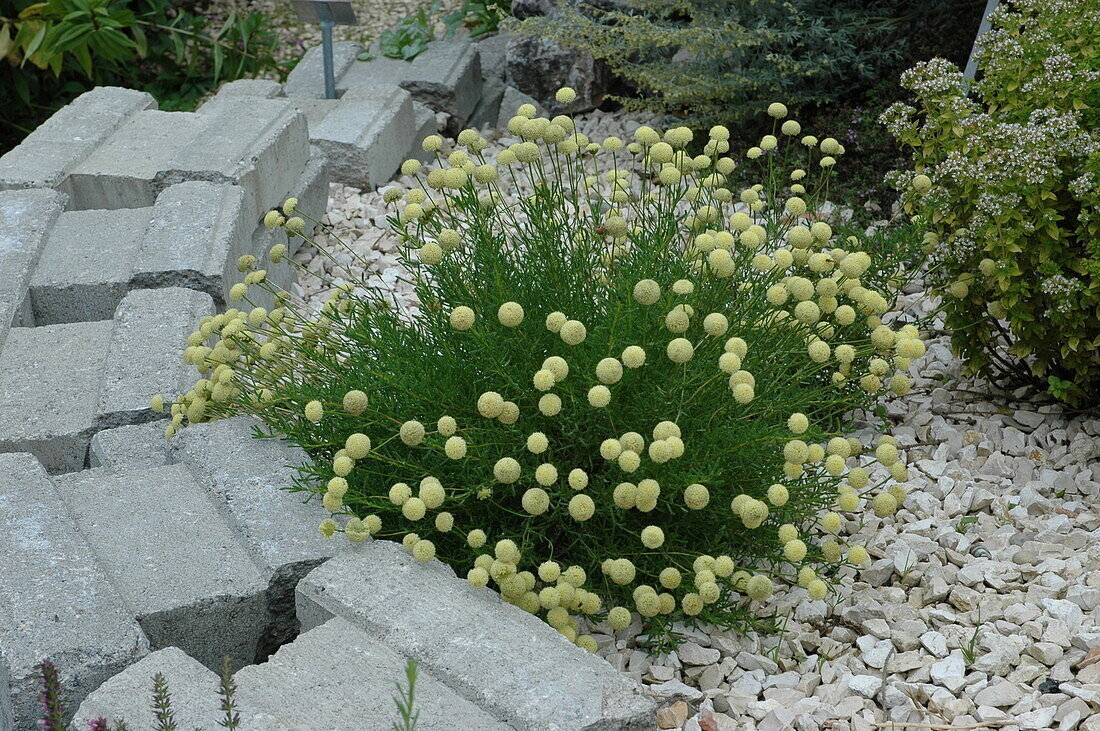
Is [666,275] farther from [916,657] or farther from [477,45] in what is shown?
[477,45]

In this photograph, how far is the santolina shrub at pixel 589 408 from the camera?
6.80 feet

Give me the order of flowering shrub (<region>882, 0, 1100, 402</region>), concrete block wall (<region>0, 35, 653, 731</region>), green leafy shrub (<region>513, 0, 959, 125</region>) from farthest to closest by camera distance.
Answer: green leafy shrub (<region>513, 0, 959, 125</region>) < flowering shrub (<region>882, 0, 1100, 402</region>) < concrete block wall (<region>0, 35, 653, 731</region>)

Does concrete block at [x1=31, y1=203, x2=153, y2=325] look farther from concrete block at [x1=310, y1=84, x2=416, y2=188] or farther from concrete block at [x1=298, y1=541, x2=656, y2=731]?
concrete block at [x1=298, y1=541, x2=656, y2=731]

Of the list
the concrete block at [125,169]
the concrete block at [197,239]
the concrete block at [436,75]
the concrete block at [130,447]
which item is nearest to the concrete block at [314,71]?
the concrete block at [436,75]

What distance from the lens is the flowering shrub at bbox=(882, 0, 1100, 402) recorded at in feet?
9.13

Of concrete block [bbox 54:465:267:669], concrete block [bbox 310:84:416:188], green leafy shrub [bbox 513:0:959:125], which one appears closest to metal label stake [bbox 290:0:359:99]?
concrete block [bbox 310:84:416:188]

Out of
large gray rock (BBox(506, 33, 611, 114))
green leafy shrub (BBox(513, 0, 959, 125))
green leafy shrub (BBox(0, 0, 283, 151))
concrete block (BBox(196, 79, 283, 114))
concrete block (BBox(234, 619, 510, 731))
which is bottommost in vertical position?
green leafy shrub (BBox(0, 0, 283, 151))

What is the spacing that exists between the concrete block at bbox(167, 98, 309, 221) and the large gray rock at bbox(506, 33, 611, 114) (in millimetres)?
1590

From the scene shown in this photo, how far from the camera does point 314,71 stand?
585cm

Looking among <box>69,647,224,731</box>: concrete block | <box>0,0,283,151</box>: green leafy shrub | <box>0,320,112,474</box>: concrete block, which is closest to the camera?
<box>69,647,224,731</box>: concrete block

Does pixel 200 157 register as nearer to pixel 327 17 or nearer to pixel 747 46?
pixel 327 17

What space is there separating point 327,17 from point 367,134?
745 millimetres

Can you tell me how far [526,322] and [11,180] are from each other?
264 cm

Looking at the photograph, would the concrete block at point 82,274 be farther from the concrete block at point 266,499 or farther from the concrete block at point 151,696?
the concrete block at point 151,696
